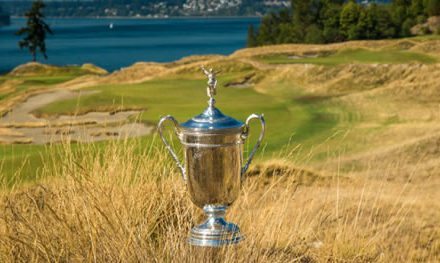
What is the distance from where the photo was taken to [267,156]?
9.45 meters

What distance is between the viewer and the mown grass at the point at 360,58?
15.6m

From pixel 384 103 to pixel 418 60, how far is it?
4.17m

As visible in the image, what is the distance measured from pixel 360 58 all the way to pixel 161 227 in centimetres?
1073

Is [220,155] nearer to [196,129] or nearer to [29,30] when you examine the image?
[196,129]

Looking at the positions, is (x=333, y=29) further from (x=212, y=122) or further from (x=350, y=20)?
(x=212, y=122)

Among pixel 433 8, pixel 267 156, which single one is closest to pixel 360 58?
pixel 267 156

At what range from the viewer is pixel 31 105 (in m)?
12.7

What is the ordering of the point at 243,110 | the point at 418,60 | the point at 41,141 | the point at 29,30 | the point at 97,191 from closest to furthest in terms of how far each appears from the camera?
the point at 97,191, the point at 41,141, the point at 243,110, the point at 418,60, the point at 29,30

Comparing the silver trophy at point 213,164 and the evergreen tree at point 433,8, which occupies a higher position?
the silver trophy at point 213,164

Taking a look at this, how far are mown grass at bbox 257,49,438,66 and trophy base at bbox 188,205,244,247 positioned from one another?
10113mm

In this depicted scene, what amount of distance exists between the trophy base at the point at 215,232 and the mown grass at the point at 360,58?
1011 cm

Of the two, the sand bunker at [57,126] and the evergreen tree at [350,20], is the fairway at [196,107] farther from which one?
the evergreen tree at [350,20]

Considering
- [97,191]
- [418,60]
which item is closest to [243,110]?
[418,60]

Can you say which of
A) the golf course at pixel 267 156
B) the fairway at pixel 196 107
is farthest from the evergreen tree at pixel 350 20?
the fairway at pixel 196 107
